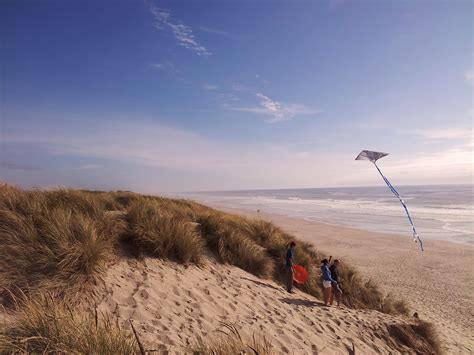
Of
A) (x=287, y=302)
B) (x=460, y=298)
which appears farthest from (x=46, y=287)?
(x=460, y=298)

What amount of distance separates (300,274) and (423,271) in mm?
10955

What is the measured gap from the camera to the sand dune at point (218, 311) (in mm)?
5059

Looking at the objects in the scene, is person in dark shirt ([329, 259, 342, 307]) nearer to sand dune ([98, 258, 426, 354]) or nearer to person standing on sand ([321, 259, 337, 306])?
person standing on sand ([321, 259, 337, 306])

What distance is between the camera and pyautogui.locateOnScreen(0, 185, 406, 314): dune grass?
5.07 m

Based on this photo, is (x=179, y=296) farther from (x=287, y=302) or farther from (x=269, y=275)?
(x=269, y=275)

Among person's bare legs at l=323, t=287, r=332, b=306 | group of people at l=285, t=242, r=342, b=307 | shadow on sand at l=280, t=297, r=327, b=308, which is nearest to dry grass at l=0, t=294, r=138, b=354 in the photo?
shadow on sand at l=280, t=297, r=327, b=308

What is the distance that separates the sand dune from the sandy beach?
146 inches

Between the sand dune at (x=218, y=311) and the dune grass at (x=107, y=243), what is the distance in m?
0.50

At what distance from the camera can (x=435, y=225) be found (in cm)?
3225

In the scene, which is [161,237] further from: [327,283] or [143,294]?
[327,283]

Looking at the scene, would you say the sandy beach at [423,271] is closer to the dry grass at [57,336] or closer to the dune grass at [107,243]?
the dune grass at [107,243]

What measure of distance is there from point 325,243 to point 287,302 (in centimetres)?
1621

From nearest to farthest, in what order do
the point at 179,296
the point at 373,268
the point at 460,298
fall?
the point at 179,296
the point at 460,298
the point at 373,268

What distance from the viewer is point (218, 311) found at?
6191mm
